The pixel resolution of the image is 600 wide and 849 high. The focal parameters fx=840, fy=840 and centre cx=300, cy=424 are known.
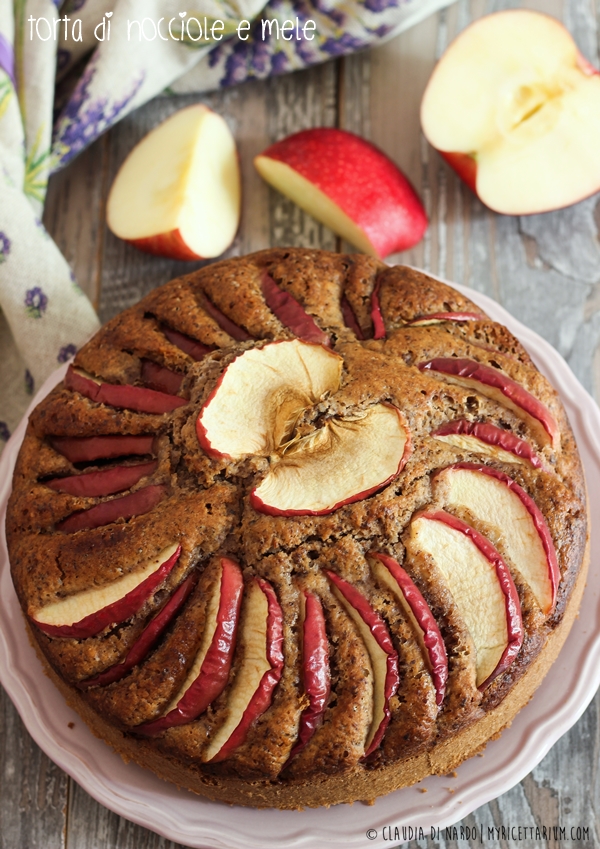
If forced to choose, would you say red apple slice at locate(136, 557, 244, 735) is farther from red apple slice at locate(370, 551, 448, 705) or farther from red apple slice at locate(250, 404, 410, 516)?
red apple slice at locate(370, 551, 448, 705)

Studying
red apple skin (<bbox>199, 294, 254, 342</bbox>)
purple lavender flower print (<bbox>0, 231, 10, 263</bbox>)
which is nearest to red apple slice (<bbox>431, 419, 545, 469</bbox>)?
red apple skin (<bbox>199, 294, 254, 342</bbox>)

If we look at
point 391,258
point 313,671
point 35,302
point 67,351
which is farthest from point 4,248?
point 313,671

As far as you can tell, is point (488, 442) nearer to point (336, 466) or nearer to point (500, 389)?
point (500, 389)

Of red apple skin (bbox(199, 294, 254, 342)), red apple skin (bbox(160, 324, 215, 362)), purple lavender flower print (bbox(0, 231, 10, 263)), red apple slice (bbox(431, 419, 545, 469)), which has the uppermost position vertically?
purple lavender flower print (bbox(0, 231, 10, 263))

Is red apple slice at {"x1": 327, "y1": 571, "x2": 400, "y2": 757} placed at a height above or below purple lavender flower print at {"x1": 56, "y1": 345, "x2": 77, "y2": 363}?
below

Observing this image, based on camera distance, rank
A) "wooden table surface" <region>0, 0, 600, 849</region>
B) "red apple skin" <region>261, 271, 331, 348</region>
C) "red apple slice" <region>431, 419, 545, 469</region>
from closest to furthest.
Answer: "red apple slice" <region>431, 419, 545, 469</region>
"red apple skin" <region>261, 271, 331, 348</region>
"wooden table surface" <region>0, 0, 600, 849</region>

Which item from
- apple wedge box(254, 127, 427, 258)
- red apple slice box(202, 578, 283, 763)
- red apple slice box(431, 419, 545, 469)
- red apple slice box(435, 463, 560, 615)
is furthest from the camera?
apple wedge box(254, 127, 427, 258)

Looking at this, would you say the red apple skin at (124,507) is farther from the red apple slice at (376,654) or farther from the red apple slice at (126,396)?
the red apple slice at (376,654)

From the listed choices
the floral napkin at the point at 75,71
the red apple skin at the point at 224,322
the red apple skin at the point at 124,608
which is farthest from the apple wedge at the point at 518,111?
the red apple skin at the point at 124,608
